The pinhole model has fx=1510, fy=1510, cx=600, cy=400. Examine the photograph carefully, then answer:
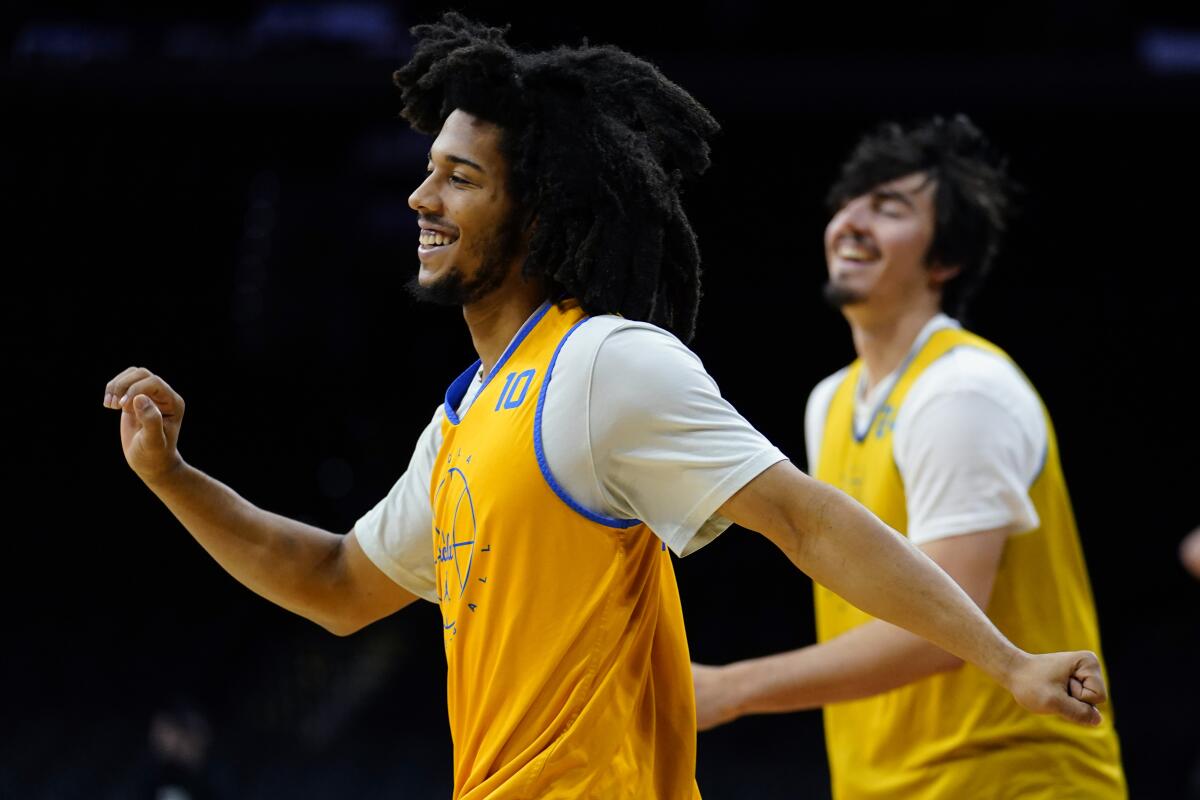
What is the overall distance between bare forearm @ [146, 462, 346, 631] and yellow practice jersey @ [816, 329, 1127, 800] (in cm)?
120

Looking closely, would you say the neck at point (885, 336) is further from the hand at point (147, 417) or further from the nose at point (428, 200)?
the hand at point (147, 417)

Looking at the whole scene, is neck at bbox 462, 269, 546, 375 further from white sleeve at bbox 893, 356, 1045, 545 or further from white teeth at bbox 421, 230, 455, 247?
white sleeve at bbox 893, 356, 1045, 545

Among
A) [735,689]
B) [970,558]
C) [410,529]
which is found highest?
[410,529]

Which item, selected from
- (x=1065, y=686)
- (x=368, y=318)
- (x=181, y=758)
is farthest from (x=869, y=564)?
(x=368, y=318)

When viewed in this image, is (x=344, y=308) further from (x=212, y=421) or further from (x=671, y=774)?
(x=671, y=774)

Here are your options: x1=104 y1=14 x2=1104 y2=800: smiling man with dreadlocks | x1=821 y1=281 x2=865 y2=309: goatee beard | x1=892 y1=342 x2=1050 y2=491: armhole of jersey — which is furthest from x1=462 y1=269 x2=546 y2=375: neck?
x1=821 y1=281 x2=865 y2=309: goatee beard

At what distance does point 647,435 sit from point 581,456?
9cm

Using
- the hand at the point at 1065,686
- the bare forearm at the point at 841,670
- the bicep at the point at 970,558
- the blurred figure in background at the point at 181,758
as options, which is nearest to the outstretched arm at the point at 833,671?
the bare forearm at the point at 841,670

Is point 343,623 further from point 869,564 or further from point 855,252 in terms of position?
point 855,252

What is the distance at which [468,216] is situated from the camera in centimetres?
220

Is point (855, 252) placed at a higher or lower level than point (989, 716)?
higher

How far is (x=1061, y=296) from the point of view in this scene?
9.62 meters

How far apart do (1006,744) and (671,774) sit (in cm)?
114

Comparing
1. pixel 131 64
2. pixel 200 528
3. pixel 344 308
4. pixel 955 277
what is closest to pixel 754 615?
pixel 344 308
